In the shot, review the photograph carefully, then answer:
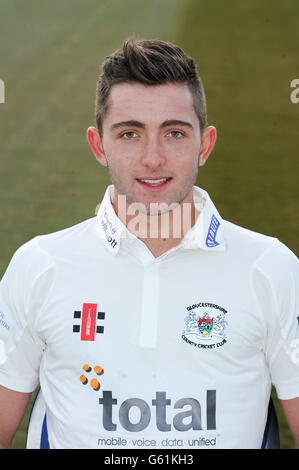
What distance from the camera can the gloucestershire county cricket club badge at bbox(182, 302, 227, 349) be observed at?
2217 mm

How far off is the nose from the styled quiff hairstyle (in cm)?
20

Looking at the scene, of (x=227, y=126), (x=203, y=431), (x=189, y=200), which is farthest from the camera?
(x=227, y=126)

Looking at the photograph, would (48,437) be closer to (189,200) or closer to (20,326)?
(20,326)

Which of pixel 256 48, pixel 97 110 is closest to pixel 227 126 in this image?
pixel 256 48

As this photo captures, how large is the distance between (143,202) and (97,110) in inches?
15.8

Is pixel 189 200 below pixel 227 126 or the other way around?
below

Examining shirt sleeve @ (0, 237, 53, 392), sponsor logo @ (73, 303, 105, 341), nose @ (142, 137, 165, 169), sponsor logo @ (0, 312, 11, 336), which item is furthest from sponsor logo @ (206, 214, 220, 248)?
sponsor logo @ (0, 312, 11, 336)

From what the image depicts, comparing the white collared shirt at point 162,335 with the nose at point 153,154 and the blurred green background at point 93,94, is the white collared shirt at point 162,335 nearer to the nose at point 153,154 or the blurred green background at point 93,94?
the nose at point 153,154

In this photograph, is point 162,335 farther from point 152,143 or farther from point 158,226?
point 152,143

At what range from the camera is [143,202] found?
2.23m

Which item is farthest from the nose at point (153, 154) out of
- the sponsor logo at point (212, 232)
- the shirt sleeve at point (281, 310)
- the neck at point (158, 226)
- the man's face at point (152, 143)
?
the shirt sleeve at point (281, 310)

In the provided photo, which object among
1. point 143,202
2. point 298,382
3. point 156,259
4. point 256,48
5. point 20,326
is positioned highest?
point 256,48

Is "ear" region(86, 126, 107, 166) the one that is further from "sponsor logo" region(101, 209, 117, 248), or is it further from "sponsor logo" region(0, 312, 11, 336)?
"sponsor logo" region(0, 312, 11, 336)

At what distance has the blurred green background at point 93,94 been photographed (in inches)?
223
